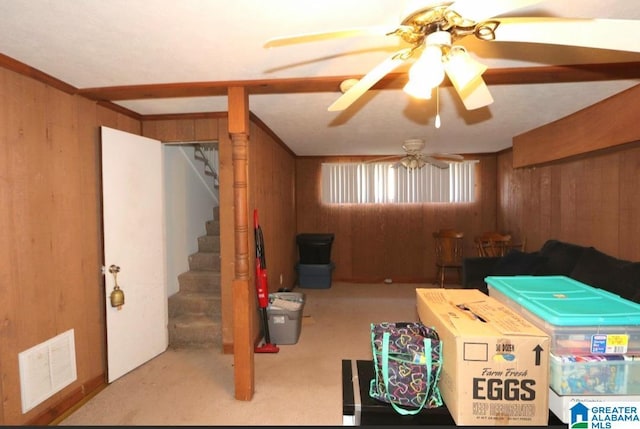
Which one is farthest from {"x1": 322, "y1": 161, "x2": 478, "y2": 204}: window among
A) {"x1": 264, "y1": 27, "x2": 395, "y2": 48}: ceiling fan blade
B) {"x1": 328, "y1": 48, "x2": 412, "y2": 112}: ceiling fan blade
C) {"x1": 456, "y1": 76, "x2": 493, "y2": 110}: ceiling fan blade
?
{"x1": 264, "y1": 27, "x2": 395, "y2": 48}: ceiling fan blade

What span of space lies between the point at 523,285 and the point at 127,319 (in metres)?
2.93

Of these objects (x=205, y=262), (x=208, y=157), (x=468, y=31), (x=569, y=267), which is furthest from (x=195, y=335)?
(x=569, y=267)

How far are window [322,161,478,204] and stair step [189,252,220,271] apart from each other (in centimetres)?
260

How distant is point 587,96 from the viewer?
2.68 m

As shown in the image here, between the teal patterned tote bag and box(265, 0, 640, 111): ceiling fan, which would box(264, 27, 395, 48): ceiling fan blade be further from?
the teal patterned tote bag

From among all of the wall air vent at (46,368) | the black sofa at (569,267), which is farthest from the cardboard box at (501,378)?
the wall air vent at (46,368)

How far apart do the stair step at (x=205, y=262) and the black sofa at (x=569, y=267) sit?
10.1 feet

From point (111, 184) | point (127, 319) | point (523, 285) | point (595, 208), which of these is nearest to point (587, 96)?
point (595, 208)

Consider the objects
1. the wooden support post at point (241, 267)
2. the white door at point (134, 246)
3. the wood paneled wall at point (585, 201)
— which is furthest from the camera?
the wood paneled wall at point (585, 201)

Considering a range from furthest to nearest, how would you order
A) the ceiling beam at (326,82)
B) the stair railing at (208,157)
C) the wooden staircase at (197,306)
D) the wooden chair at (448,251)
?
the wooden chair at (448,251) < the stair railing at (208,157) < the wooden staircase at (197,306) < the ceiling beam at (326,82)

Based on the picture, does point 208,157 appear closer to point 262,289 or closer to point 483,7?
point 262,289

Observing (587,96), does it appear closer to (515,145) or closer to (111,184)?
(515,145)

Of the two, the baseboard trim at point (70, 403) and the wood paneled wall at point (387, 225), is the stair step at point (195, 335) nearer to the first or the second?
the baseboard trim at point (70, 403)

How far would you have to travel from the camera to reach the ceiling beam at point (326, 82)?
2.04 meters
